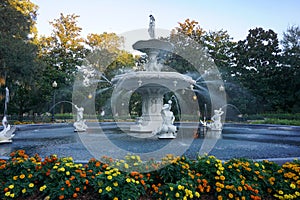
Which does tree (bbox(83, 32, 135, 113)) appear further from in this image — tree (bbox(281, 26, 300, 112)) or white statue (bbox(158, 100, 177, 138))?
white statue (bbox(158, 100, 177, 138))

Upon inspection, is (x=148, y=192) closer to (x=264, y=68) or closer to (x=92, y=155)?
(x=92, y=155)

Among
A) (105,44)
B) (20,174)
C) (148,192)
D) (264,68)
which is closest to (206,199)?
(148,192)

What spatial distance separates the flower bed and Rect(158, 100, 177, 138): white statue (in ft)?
16.3

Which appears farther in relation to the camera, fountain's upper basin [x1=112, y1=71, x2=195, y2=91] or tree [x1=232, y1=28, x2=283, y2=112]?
tree [x1=232, y1=28, x2=283, y2=112]

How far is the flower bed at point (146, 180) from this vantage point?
3.36 metres

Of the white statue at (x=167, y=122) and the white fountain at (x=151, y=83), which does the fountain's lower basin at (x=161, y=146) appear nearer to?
the white statue at (x=167, y=122)

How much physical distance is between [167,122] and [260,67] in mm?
28899

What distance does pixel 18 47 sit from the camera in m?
20.3

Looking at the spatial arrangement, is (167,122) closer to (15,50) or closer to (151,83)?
(151,83)

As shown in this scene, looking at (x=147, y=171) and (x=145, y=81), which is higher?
(x=145, y=81)

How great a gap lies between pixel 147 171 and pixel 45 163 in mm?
1613

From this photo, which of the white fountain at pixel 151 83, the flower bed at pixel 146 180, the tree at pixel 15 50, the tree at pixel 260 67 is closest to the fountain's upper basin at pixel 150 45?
the white fountain at pixel 151 83

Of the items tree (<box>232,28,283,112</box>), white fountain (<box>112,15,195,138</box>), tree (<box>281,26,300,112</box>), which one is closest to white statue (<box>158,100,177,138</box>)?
white fountain (<box>112,15,195,138</box>)

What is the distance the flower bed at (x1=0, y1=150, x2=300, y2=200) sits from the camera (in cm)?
336
